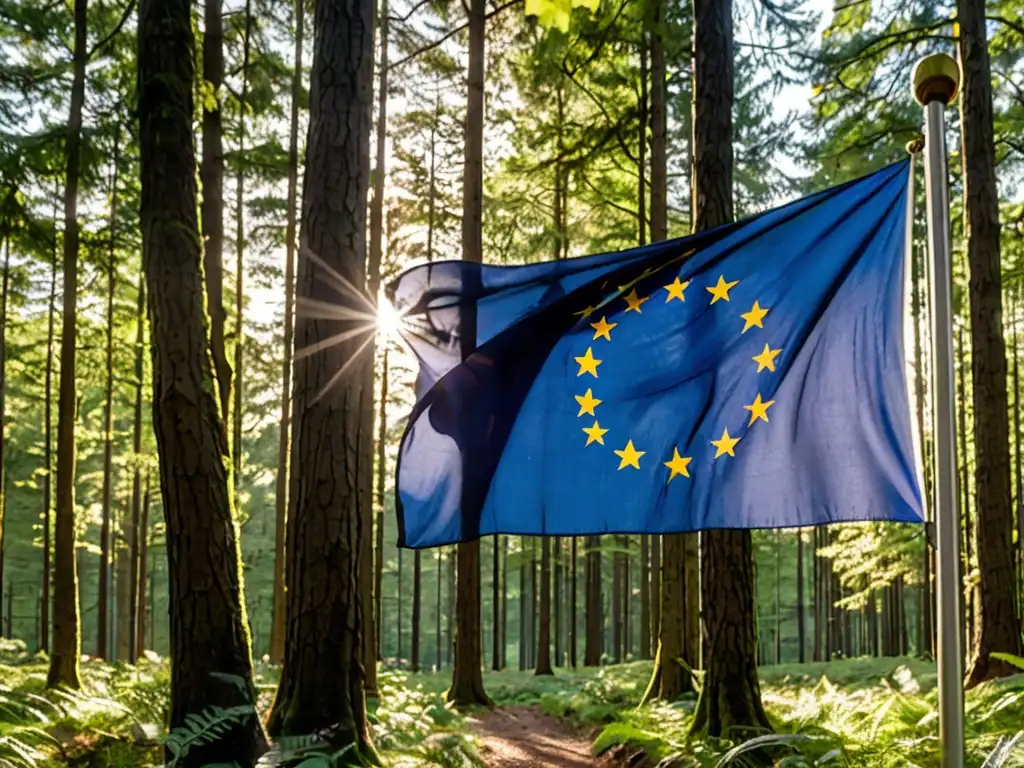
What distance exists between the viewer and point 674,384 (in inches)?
182

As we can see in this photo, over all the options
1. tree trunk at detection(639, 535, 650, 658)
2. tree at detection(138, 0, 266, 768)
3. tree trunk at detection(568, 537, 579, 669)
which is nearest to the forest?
tree at detection(138, 0, 266, 768)

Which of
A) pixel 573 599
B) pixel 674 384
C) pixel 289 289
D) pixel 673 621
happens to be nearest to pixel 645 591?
pixel 573 599

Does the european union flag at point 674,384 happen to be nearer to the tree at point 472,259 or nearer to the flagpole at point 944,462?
the flagpole at point 944,462

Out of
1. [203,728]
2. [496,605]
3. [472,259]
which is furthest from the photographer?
[496,605]

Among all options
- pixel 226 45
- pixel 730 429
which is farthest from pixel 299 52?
pixel 730 429

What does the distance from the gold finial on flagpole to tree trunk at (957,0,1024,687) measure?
23.8 feet

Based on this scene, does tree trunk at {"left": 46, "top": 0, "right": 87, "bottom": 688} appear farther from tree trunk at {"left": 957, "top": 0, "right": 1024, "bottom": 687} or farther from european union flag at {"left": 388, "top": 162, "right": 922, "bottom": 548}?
tree trunk at {"left": 957, "top": 0, "right": 1024, "bottom": 687}

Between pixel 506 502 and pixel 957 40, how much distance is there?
26.7 feet

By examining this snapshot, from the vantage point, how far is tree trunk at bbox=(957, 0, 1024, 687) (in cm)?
862

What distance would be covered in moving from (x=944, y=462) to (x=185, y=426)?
444 centimetres

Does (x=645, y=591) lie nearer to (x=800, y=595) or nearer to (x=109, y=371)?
(x=800, y=595)

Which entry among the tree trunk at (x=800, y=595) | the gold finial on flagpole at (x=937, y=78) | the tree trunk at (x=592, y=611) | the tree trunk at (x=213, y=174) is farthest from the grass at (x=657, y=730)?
the tree trunk at (x=800, y=595)

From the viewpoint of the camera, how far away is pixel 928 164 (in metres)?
2.98

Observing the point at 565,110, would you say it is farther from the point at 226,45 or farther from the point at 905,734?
Answer: the point at 905,734
